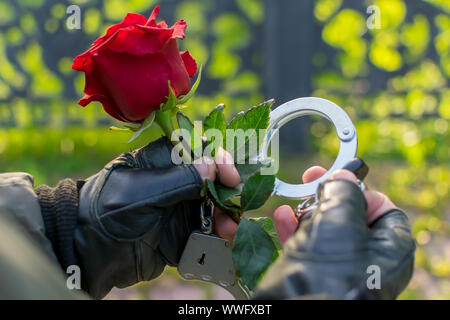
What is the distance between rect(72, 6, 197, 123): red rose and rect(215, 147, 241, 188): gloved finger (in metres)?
0.11

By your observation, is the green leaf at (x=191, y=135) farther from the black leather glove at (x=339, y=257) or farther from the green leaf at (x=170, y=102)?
the black leather glove at (x=339, y=257)

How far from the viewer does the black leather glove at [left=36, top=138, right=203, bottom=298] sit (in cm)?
70

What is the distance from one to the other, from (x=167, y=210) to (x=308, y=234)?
271 mm

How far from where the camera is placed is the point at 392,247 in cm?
58

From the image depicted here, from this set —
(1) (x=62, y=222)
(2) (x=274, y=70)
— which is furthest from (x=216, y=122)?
(2) (x=274, y=70)

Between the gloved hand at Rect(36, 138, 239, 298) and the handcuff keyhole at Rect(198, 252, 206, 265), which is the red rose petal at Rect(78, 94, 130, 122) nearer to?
the gloved hand at Rect(36, 138, 239, 298)

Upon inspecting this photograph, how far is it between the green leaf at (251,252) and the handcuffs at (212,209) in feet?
0.22

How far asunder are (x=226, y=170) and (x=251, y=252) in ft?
0.40

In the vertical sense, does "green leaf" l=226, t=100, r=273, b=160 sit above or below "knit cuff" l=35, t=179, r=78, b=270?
above

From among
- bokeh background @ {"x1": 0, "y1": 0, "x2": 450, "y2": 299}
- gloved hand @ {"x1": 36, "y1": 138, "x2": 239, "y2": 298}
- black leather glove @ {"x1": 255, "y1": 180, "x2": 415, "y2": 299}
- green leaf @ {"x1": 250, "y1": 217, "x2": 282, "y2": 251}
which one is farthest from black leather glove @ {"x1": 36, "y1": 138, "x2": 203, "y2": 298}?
bokeh background @ {"x1": 0, "y1": 0, "x2": 450, "y2": 299}

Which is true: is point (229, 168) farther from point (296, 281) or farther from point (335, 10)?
point (335, 10)

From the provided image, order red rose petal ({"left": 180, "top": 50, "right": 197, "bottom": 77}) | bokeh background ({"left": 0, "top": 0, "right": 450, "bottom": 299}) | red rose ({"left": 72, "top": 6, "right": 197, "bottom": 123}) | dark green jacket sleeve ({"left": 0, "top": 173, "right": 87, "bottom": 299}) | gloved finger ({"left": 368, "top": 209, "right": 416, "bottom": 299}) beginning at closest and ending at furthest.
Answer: dark green jacket sleeve ({"left": 0, "top": 173, "right": 87, "bottom": 299})
gloved finger ({"left": 368, "top": 209, "right": 416, "bottom": 299})
red rose ({"left": 72, "top": 6, "right": 197, "bottom": 123})
red rose petal ({"left": 180, "top": 50, "right": 197, "bottom": 77})
bokeh background ({"left": 0, "top": 0, "right": 450, "bottom": 299})

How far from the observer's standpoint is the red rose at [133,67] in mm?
665

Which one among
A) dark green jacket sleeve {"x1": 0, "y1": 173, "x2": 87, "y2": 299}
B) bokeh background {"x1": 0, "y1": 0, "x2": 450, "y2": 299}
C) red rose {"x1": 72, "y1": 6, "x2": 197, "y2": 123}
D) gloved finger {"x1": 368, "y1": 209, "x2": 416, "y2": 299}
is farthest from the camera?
bokeh background {"x1": 0, "y1": 0, "x2": 450, "y2": 299}
